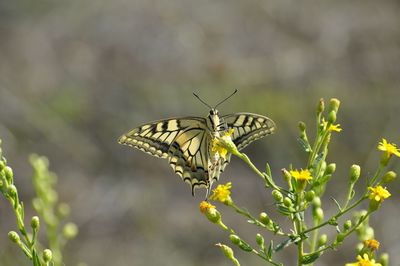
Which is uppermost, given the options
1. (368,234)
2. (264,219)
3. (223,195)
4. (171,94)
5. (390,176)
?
(171,94)

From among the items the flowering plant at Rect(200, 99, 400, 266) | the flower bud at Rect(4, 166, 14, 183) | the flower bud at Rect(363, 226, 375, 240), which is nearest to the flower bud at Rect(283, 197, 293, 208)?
the flowering plant at Rect(200, 99, 400, 266)

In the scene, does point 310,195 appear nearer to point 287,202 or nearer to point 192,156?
point 287,202

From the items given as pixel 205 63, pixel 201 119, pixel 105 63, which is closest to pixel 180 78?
pixel 205 63

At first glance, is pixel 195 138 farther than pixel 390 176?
Yes

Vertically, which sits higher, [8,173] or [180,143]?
[180,143]

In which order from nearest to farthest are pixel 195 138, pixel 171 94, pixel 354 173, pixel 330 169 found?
pixel 330 169 < pixel 354 173 < pixel 195 138 < pixel 171 94

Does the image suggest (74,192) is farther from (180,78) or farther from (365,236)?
(365,236)

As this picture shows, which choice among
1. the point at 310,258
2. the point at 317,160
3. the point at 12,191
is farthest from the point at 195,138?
the point at 310,258
